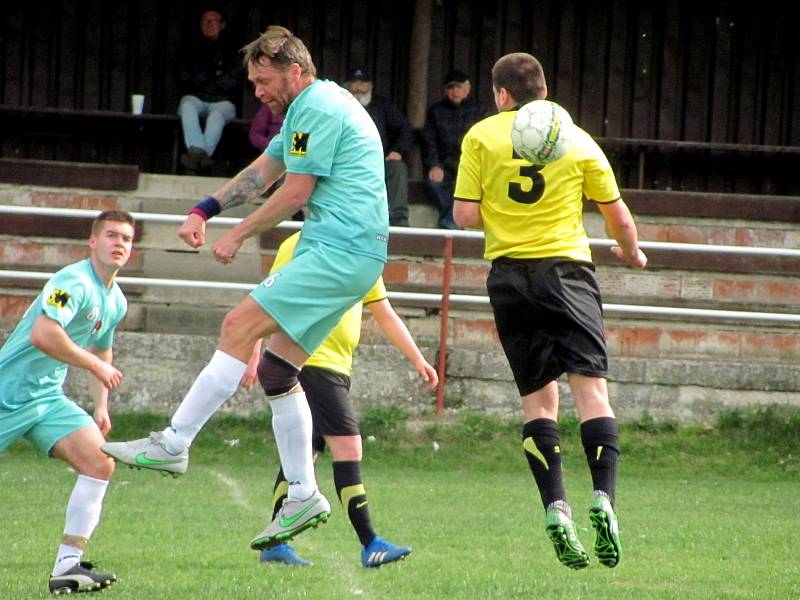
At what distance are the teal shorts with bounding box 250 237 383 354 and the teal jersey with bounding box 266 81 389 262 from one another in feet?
0.20

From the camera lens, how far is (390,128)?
14.7 meters

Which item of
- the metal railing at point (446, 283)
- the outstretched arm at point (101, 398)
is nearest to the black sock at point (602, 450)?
the outstretched arm at point (101, 398)

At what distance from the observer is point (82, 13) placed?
656 inches

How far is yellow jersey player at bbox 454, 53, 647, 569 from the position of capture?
21.6ft

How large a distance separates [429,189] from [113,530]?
701 cm

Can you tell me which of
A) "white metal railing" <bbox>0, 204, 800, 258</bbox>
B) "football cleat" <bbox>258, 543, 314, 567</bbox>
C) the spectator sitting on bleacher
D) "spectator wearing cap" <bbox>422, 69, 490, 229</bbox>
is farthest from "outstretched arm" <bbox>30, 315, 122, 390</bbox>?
the spectator sitting on bleacher

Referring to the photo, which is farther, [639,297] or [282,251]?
[639,297]

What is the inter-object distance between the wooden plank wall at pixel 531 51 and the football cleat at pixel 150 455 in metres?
11.1

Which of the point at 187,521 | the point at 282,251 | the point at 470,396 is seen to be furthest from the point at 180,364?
the point at 282,251

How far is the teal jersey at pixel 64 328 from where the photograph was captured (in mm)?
6617

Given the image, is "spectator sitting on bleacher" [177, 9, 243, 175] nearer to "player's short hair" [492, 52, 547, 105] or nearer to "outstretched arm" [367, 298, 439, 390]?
"outstretched arm" [367, 298, 439, 390]

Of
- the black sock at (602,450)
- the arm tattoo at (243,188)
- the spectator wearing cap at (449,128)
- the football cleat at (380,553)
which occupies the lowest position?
the football cleat at (380,553)

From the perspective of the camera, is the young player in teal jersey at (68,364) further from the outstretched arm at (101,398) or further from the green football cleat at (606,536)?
the green football cleat at (606,536)

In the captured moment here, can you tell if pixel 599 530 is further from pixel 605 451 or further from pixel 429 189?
pixel 429 189
